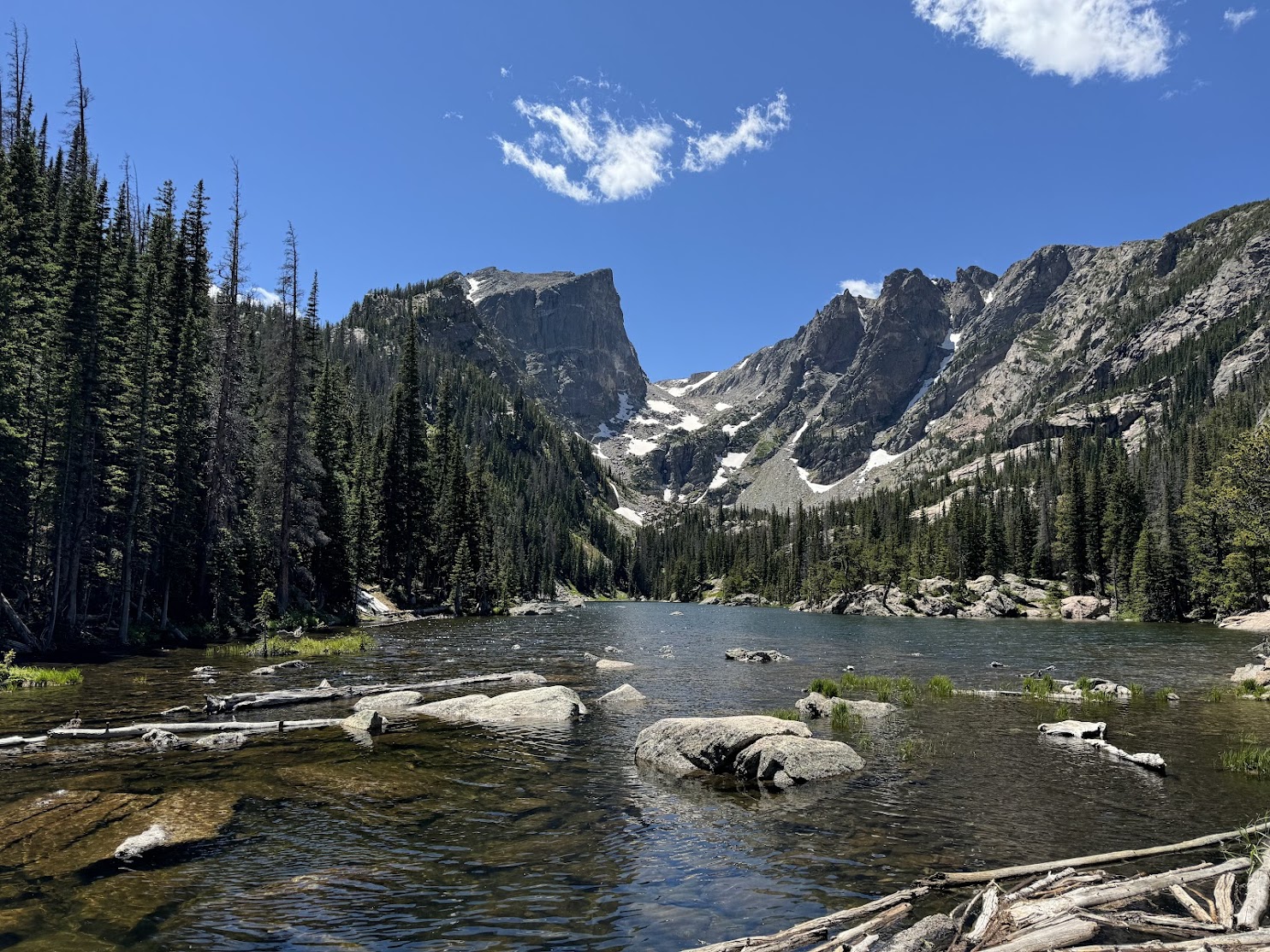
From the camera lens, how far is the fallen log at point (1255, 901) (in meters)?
6.38

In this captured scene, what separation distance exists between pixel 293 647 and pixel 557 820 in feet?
107

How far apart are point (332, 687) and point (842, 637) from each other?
169 ft

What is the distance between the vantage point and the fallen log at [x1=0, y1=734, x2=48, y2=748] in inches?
671

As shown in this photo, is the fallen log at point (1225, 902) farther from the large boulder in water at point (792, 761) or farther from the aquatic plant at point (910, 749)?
the aquatic plant at point (910, 749)

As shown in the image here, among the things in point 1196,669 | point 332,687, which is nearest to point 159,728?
point 332,687

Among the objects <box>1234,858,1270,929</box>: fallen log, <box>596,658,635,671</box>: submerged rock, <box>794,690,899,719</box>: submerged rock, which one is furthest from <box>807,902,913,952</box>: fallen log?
<box>596,658,635,671</box>: submerged rock

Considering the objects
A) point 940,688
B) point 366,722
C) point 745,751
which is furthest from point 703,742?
point 940,688

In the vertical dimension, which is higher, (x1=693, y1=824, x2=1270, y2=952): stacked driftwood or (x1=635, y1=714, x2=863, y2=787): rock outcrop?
(x1=693, y1=824, x2=1270, y2=952): stacked driftwood

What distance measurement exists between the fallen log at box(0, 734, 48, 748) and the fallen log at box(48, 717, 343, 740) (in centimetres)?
46

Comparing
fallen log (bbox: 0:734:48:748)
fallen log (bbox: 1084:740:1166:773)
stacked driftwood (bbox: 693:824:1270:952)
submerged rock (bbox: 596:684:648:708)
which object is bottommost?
submerged rock (bbox: 596:684:648:708)

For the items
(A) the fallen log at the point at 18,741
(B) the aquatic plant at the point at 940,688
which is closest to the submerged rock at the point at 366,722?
(A) the fallen log at the point at 18,741

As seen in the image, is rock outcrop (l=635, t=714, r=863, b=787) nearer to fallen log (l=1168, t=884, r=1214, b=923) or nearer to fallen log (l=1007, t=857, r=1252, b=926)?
fallen log (l=1007, t=857, r=1252, b=926)

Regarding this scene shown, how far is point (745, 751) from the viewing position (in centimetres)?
1717

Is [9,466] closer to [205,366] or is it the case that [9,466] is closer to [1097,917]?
A: [205,366]
